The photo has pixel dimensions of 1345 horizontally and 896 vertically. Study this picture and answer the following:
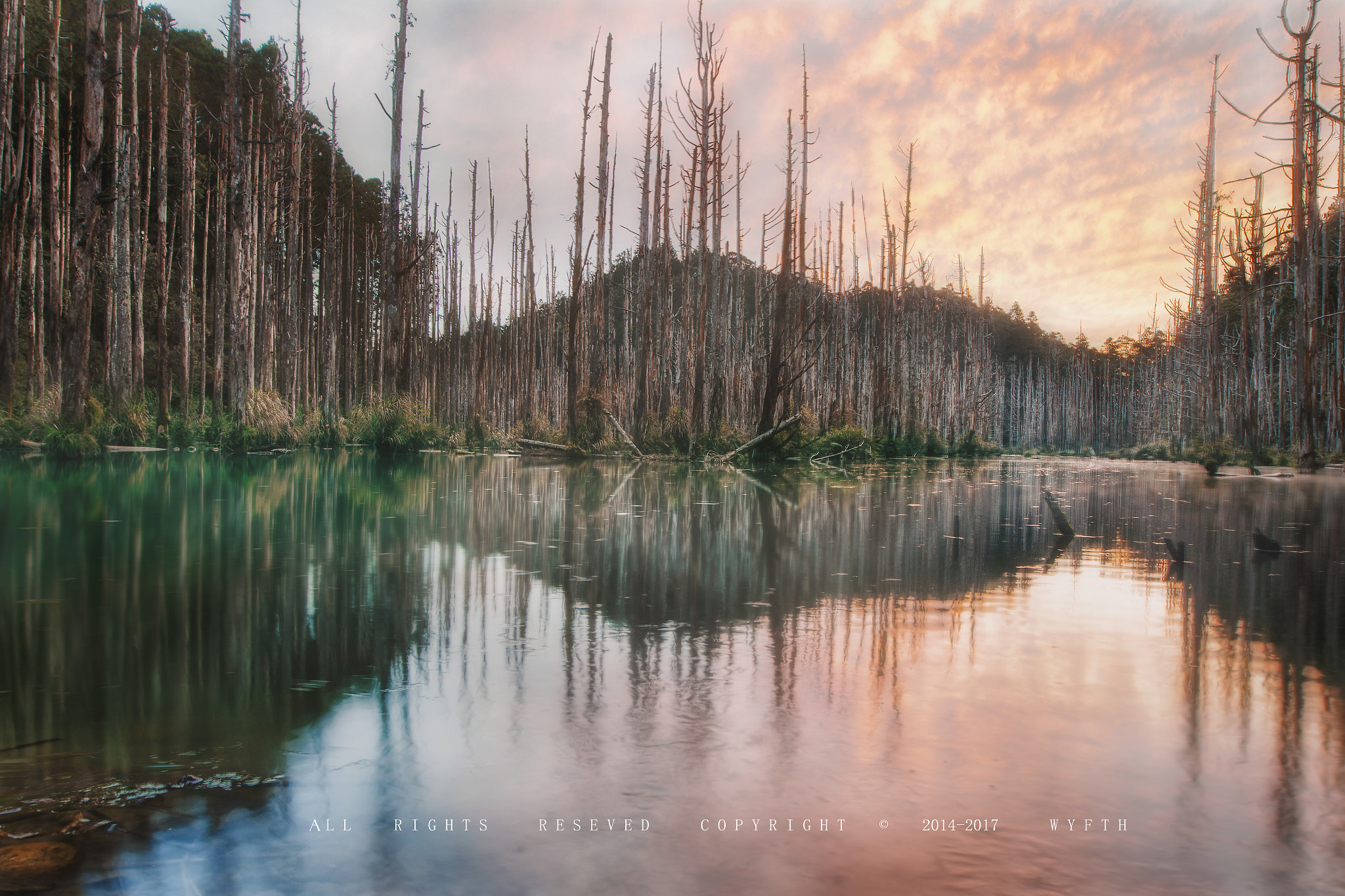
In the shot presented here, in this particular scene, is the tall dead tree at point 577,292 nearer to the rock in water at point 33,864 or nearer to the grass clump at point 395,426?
the grass clump at point 395,426

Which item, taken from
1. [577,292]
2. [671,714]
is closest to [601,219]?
[577,292]

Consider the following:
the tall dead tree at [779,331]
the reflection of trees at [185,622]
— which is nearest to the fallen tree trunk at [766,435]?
the tall dead tree at [779,331]

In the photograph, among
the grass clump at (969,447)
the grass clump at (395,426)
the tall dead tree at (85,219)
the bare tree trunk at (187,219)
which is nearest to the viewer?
the tall dead tree at (85,219)

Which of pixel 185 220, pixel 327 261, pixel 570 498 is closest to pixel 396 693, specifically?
pixel 570 498

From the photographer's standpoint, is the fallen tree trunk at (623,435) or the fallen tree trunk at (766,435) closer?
the fallen tree trunk at (766,435)

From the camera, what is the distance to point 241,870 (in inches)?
68.1

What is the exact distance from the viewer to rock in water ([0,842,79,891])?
1656mm

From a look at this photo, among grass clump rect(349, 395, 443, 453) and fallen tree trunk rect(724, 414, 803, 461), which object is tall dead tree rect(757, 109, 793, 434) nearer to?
fallen tree trunk rect(724, 414, 803, 461)

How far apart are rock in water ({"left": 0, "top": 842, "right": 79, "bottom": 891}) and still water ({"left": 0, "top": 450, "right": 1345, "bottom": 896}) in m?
0.07

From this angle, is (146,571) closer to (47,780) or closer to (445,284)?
(47,780)

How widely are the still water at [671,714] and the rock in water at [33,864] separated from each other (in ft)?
0.22

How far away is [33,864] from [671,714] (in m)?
1.60

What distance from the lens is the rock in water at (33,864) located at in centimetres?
166

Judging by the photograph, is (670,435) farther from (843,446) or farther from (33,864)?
(33,864)
